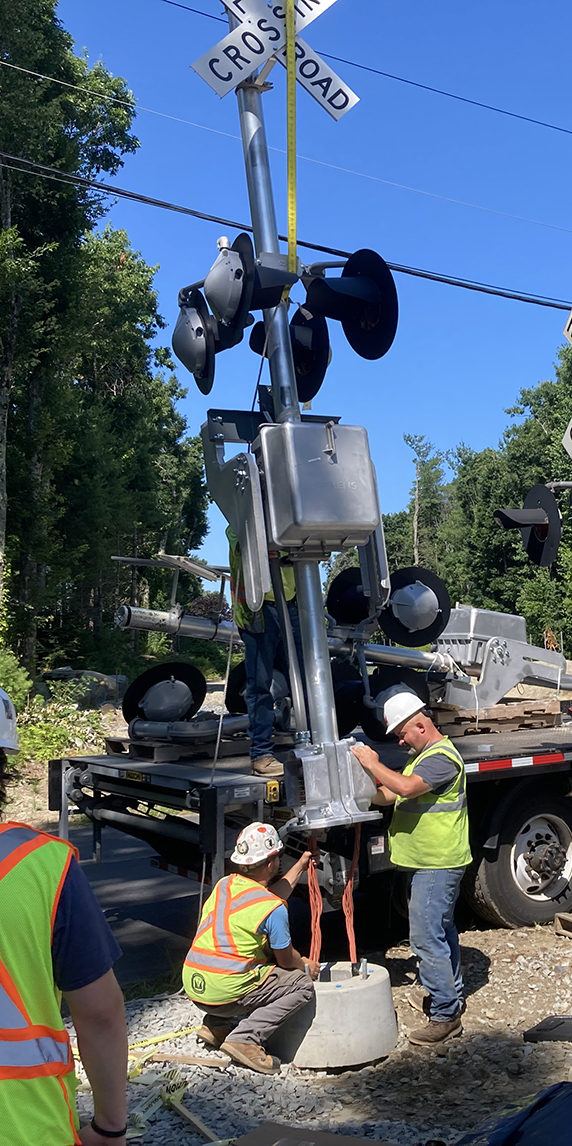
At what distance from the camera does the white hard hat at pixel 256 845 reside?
496cm

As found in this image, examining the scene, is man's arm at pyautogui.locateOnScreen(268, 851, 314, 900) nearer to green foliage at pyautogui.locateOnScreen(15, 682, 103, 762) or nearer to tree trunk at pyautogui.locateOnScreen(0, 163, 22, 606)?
green foliage at pyautogui.locateOnScreen(15, 682, 103, 762)

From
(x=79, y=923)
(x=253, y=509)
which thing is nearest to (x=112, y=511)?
(x=253, y=509)

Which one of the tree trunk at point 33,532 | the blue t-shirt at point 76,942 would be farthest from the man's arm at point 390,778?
the tree trunk at point 33,532

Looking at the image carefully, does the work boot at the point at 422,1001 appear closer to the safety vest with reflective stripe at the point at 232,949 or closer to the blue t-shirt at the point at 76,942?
the safety vest with reflective stripe at the point at 232,949

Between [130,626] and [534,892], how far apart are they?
3.26 meters

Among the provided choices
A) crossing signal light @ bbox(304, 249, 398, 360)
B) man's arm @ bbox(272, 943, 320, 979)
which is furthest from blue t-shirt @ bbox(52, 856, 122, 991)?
crossing signal light @ bbox(304, 249, 398, 360)

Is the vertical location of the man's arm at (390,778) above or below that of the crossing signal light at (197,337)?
below

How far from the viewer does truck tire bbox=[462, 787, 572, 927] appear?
Answer: 6668 mm

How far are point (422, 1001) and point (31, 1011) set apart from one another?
14.0 feet

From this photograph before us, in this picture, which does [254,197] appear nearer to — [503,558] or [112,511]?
[112,511]

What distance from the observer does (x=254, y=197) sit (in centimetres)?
642

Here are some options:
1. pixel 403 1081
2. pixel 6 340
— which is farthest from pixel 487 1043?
pixel 6 340

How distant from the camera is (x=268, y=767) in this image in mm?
5750

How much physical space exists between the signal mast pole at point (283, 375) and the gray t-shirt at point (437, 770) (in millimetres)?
491
